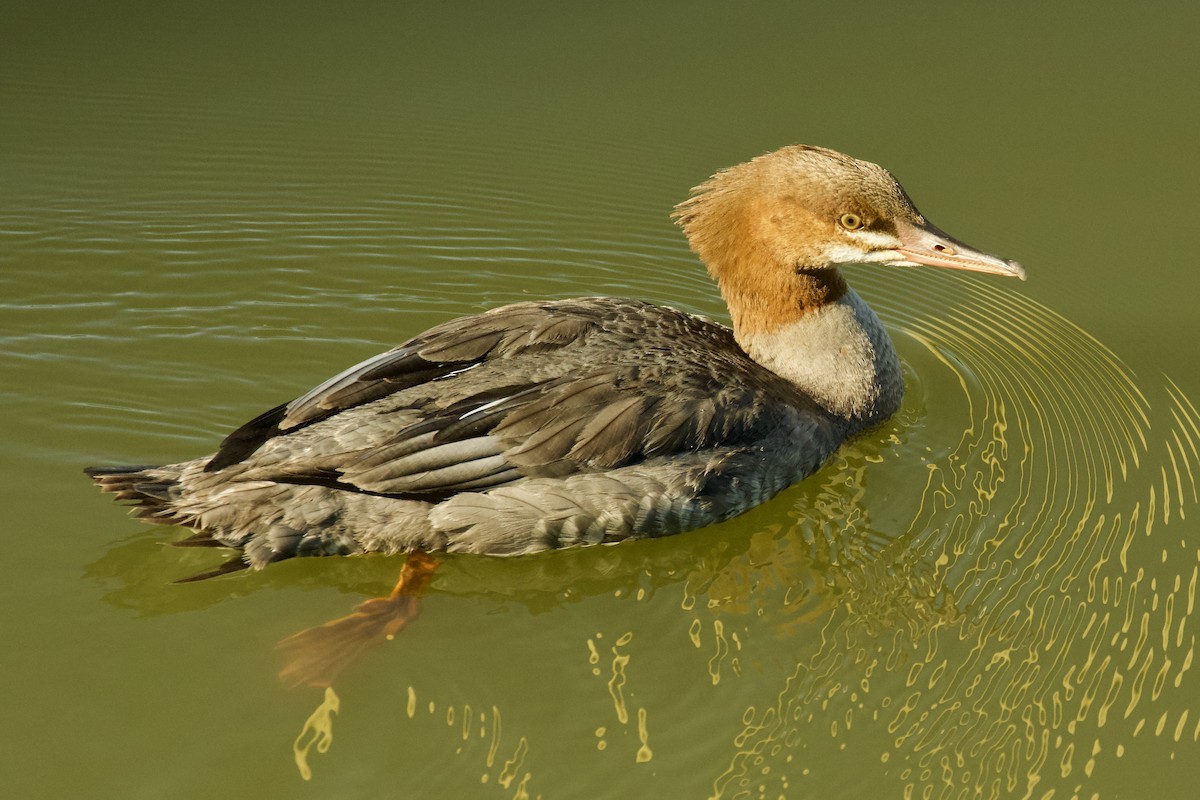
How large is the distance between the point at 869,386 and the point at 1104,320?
5.28 feet

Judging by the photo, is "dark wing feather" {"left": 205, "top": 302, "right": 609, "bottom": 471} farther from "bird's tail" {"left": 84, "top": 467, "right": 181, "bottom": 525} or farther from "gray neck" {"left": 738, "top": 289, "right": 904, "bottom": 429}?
"gray neck" {"left": 738, "top": 289, "right": 904, "bottom": 429}

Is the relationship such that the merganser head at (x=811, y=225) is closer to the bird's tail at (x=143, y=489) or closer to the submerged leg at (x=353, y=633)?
the submerged leg at (x=353, y=633)

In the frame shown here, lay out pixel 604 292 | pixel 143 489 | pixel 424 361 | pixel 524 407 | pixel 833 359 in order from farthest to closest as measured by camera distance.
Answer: pixel 604 292 < pixel 833 359 < pixel 424 361 < pixel 524 407 < pixel 143 489

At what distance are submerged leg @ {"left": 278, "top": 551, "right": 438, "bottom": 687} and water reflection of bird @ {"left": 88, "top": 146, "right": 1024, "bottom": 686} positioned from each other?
11 centimetres

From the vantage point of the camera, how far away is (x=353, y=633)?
445cm

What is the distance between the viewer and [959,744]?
13.6 feet

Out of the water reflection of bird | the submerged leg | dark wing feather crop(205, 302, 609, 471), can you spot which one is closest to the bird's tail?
the water reflection of bird

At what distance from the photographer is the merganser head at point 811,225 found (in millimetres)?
5168

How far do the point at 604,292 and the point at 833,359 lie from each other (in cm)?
154

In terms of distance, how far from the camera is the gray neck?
5441 mm

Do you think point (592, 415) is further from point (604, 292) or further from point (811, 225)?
point (604, 292)

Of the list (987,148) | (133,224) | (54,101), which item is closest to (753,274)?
(987,148)

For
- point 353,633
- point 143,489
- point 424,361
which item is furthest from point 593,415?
point 143,489

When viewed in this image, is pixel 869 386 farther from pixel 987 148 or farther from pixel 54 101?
pixel 54 101
